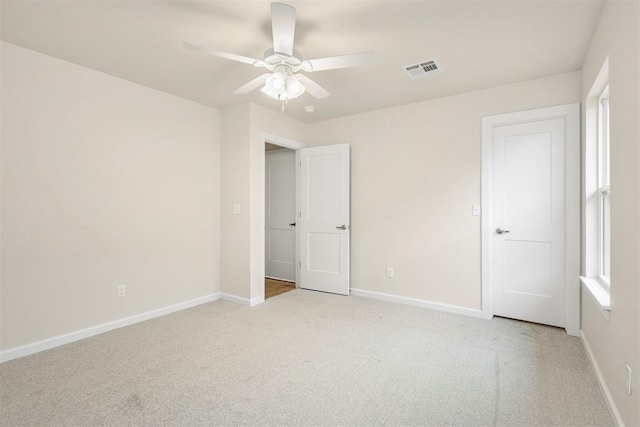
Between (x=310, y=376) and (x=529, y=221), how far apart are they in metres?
2.57

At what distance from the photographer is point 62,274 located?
2.79 m

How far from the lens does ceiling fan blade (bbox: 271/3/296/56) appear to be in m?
1.77

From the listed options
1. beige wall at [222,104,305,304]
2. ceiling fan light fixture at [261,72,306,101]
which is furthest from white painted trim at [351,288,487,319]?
ceiling fan light fixture at [261,72,306,101]

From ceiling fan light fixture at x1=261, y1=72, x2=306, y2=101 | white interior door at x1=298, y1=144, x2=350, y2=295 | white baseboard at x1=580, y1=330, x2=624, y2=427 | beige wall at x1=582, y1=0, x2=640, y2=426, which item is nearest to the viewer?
beige wall at x1=582, y1=0, x2=640, y2=426

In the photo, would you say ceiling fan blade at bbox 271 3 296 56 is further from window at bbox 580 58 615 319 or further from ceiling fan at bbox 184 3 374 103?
window at bbox 580 58 615 319

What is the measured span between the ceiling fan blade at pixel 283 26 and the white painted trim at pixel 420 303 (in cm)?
301

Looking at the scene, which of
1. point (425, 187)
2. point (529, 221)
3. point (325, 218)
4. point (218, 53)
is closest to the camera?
point (218, 53)

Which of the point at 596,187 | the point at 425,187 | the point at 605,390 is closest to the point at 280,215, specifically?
the point at 425,187

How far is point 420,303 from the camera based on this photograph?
3.80 metres

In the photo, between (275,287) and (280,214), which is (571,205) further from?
(280,214)

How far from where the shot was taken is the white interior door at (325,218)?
4.32m

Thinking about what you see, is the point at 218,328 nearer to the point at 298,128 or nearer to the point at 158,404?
the point at 158,404

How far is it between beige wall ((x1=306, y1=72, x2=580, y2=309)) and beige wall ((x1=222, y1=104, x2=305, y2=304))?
3.86 ft

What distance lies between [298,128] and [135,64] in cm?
222
